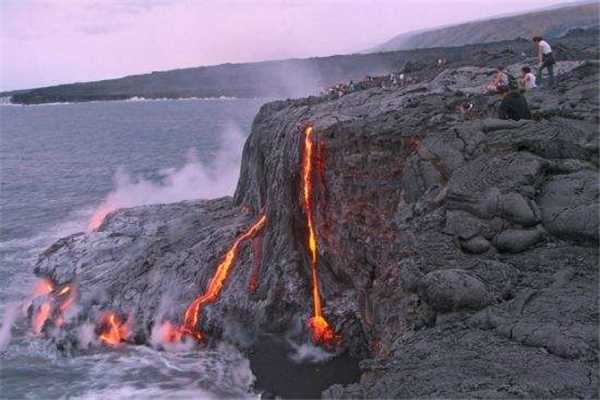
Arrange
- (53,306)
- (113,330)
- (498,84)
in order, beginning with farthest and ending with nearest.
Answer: (53,306) < (113,330) < (498,84)

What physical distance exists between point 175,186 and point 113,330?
31.5 meters

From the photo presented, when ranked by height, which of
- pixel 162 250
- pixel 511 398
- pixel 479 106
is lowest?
pixel 162 250

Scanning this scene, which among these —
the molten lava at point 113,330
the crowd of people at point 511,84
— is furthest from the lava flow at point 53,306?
the crowd of people at point 511,84

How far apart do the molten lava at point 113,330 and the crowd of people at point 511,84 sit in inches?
531

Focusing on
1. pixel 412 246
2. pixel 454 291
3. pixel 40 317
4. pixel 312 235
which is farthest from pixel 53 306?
pixel 454 291

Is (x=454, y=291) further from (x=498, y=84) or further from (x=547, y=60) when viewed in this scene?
(x=547, y=60)

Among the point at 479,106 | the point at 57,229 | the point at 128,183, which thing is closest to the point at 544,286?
the point at 479,106

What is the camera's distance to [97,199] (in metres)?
53.7

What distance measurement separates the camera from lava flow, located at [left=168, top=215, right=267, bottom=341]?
22.6 meters

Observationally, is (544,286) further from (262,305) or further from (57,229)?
(57,229)

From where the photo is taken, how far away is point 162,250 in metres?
26.6

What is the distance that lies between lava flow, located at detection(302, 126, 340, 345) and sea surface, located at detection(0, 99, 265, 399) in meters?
2.56

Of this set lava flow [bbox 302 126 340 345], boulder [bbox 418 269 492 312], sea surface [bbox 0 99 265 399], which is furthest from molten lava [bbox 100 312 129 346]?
boulder [bbox 418 269 492 312]

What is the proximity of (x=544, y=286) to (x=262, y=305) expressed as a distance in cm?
1238
